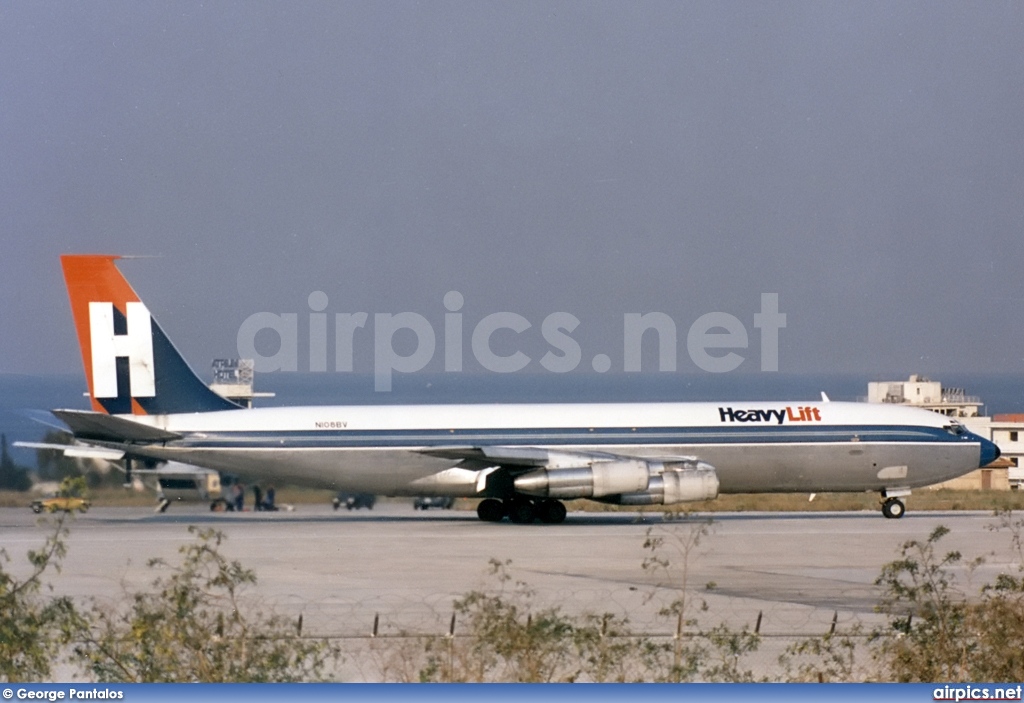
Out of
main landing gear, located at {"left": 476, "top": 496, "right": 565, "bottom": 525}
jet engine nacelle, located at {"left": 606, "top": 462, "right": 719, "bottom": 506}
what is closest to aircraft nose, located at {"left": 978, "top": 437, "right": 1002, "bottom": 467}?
jet engine nacelle, located at {"left": 606, "top": 462, "right": 719, "bottom": 506}

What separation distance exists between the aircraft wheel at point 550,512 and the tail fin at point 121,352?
9619 mm

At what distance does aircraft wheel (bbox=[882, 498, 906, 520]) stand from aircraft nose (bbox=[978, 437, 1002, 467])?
3085 mm

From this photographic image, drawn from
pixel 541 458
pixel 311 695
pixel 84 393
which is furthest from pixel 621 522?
pixel 311 695

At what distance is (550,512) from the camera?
3703 centimetres

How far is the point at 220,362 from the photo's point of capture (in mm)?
86500

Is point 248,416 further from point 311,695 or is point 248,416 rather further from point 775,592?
point 311,695

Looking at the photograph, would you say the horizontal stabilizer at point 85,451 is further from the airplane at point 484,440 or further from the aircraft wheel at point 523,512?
the aircraft wheel at point 523,512

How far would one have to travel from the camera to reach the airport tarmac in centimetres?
1894

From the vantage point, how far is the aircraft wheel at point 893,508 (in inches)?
1535

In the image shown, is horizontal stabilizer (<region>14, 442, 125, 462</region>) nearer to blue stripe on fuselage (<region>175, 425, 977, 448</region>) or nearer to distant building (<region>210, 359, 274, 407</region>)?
blue stripe on fuselage (<region>175, 425, 977, 448</region>)

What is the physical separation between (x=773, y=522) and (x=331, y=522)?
42.4 feet

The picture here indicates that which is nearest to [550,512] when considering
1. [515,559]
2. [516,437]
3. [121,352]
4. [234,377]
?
[516,437]

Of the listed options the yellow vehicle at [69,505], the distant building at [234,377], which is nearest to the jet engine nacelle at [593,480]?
the yellow vehicle at [69,505]

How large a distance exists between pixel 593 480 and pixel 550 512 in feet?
8.17
